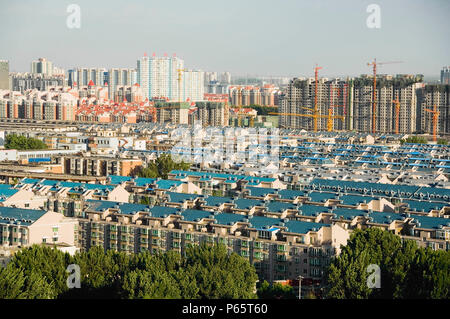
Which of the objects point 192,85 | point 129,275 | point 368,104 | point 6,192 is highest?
point 192,85

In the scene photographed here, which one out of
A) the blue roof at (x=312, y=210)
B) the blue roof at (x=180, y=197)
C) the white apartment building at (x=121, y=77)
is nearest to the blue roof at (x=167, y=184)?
the blue roof at (x=180, y=197)

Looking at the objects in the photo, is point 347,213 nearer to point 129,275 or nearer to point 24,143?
point 129,275

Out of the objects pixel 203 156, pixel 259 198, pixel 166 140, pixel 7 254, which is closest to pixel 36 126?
pixel 166 140

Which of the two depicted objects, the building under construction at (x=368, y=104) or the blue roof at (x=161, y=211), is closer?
the blue roof at (x=161, y=211)

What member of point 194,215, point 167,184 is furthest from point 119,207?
point 167,184

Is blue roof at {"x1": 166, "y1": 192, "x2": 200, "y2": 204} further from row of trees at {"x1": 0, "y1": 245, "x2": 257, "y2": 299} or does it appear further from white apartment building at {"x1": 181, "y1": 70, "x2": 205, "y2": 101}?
white apartment building at {"x1": 181, "y1": 70, "x2": 205, "y2": 101}

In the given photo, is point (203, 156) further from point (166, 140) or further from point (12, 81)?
point (12, 81)

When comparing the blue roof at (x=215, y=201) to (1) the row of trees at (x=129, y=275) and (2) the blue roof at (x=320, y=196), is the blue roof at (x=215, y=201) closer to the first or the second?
(2) the blue roof at (x=320, y=196)
